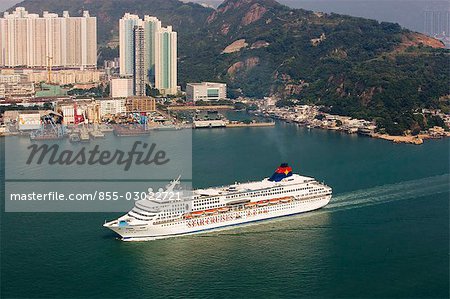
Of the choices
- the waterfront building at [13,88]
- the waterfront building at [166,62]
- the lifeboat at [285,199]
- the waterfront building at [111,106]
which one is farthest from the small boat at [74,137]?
the waterfront building at [166,62]

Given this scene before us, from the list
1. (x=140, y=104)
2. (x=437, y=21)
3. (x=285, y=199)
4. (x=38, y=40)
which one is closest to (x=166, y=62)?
(x=140, y=104)

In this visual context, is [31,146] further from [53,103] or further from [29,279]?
[29,279]

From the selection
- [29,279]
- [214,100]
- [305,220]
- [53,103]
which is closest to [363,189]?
[305,220]

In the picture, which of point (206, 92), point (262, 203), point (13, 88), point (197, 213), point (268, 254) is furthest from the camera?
point (206, 92)

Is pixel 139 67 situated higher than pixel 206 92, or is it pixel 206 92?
pixel 139 67

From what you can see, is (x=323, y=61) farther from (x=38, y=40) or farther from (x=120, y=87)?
(x=38, y=40)

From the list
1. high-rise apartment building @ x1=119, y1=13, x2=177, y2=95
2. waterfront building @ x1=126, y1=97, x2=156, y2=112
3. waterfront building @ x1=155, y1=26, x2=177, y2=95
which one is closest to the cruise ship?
waterfront building @ x1=126, y1=97, x2=156, y2=112

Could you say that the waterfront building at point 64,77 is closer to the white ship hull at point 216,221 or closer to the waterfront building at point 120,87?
the waterfront building at point 120,87

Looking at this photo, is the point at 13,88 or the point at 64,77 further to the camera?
the point at 64,77

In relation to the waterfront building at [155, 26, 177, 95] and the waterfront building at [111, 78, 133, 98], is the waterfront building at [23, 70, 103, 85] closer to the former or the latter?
the waterfront building at [155, 26, 177, 95]
